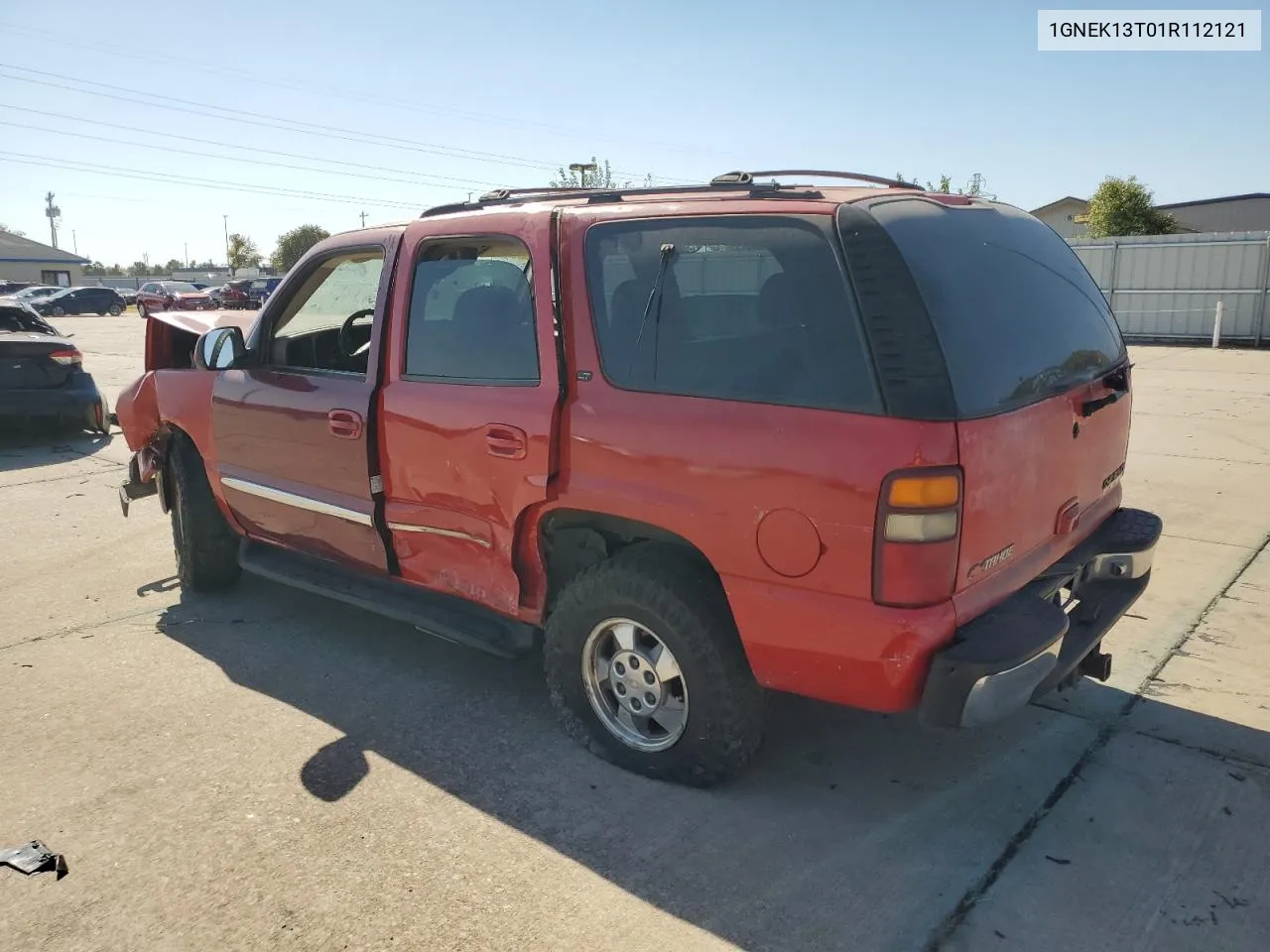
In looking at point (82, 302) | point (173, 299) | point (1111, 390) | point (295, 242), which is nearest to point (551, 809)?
point (1111, 390)

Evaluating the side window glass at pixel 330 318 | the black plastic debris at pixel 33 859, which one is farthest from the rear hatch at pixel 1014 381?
the black plastic debris at pixel 33 859

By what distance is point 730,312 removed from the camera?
314cm

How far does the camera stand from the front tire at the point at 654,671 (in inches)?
124

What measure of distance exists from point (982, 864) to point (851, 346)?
1.56m

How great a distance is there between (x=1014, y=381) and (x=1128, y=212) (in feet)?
107

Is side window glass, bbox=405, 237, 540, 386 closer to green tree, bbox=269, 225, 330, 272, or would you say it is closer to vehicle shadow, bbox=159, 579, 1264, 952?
vehicle shadow, bbox=159, 579, 1264, 952

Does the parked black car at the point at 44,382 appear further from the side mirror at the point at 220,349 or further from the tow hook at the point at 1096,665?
the tow hook at the point at 1096,665

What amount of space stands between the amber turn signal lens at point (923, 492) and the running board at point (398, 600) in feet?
5.34

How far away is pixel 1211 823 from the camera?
10.1 ft

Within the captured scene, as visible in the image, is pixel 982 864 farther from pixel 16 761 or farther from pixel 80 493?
pixel 80 493

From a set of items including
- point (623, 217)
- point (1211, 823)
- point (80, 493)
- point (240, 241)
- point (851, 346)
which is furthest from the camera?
point (240, 241)

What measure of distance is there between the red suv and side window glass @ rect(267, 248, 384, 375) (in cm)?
5

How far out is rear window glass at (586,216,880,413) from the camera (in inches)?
111

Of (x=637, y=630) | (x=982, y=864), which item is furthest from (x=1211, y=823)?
(x=637, y=630)
